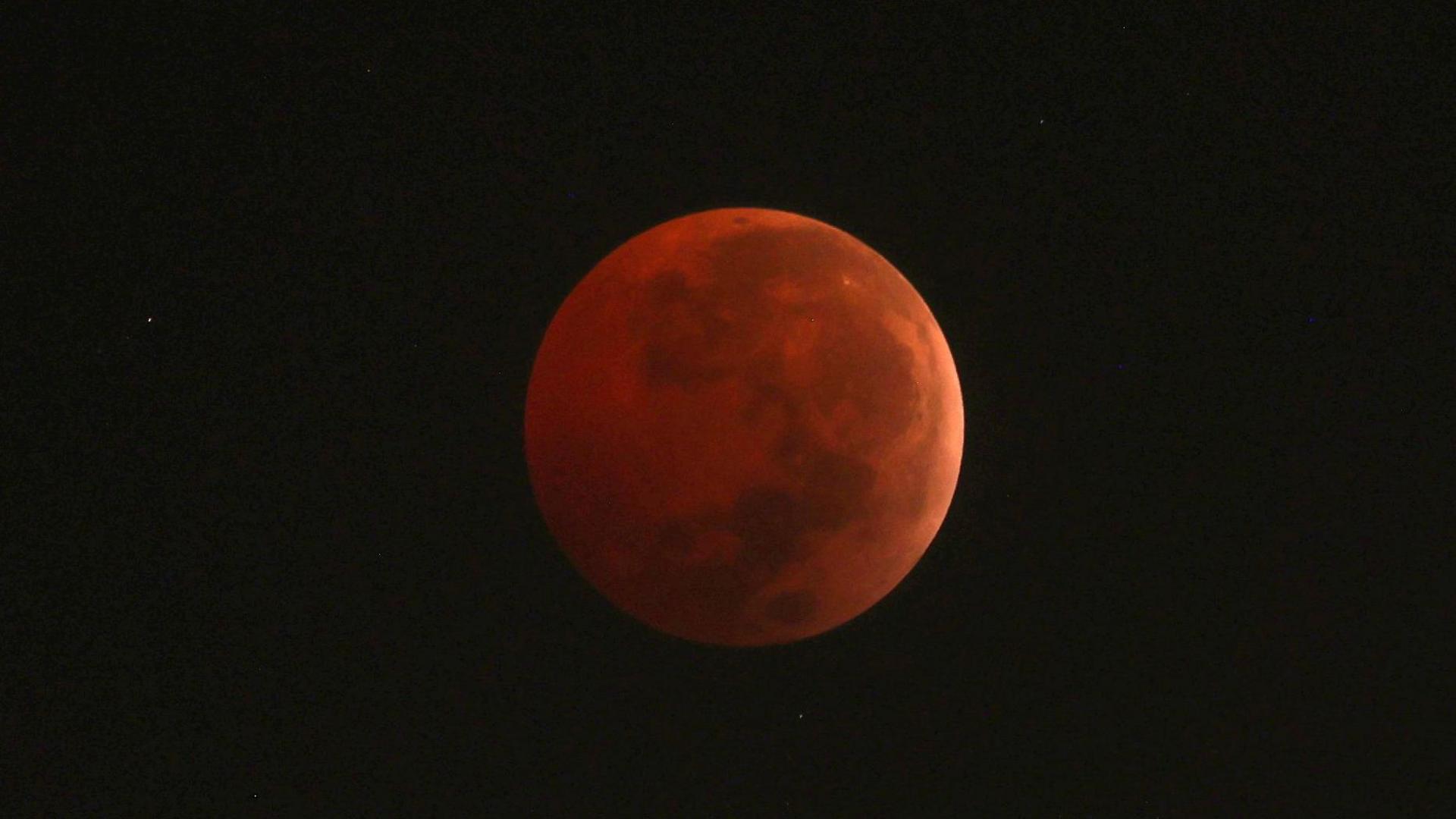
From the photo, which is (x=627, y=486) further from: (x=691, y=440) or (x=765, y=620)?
(x=765, y=620)

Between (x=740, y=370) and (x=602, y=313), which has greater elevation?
(x=602, y=313)

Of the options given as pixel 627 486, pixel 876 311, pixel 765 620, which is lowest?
pixel 765 620

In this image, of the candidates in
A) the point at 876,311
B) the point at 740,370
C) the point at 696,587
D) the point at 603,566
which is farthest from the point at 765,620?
the point at 876,311

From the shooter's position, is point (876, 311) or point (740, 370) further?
point (876, 311)

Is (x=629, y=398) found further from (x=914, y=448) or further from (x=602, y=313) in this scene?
(x=914, y=448)

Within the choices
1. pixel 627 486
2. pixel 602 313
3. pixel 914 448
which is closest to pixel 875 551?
pixel 914 448

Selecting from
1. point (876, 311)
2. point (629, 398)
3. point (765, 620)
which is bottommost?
point (765, 620)
